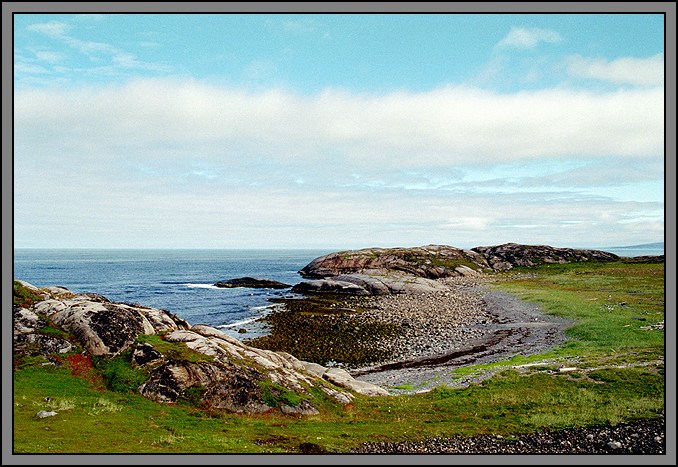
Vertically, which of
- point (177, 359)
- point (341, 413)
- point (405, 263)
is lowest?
point (341, 413)

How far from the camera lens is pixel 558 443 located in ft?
56.3

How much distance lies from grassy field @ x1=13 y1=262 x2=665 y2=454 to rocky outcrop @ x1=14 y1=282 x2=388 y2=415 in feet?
2.95

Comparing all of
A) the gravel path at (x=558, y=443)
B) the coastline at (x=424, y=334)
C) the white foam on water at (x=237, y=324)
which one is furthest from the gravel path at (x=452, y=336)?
the white foam on water at (x=237, y=324)

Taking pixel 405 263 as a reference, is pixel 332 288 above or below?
below

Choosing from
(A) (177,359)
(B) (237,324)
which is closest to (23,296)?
(A) (177,359)

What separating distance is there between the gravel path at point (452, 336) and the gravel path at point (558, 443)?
1163cm

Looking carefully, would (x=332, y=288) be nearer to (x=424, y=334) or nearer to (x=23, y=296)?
(x=424, y=334)

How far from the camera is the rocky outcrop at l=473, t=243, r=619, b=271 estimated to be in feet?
505

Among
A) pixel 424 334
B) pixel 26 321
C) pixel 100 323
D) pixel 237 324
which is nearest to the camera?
pixel 26 321

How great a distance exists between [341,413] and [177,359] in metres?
9.35

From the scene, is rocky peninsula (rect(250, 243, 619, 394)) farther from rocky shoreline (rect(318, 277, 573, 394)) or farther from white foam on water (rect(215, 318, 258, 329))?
white foam on water (rect(215, 318, 258, 329))

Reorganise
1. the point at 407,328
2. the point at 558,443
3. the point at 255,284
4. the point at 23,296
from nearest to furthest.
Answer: the point at 558,443, the point at 23,296, the point at 407,328, the point at 255,284

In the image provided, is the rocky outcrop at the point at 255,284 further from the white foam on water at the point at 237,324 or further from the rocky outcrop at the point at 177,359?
the rocky outcrop at the point at 177,359

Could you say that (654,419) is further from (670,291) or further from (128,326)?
(128,326)
